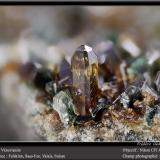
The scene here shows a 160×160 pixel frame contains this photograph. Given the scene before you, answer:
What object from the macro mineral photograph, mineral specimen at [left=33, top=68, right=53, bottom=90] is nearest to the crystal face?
the macro mineral photograph

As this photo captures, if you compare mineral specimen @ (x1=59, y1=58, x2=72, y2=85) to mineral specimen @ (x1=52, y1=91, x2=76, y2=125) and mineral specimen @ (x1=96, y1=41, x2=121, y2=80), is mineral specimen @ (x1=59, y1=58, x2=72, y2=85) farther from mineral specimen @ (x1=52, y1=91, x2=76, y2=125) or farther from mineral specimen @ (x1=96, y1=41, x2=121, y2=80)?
mineral specimen @ (x1=96, y1=41, x2=121, y2=80)

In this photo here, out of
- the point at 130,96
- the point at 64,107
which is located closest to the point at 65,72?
the point at 64,107

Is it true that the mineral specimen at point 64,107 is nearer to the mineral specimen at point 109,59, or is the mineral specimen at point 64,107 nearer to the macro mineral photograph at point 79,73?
the macro mineral photograph at point 79,73

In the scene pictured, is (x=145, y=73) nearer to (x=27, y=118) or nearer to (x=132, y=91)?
(x=132, y=91)

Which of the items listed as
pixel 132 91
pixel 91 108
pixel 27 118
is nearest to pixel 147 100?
pixel 132 91

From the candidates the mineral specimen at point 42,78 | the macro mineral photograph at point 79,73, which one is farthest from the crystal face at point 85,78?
the mineral specimen at point 42,78

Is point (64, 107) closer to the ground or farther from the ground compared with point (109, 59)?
closer to the ground

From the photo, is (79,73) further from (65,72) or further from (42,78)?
(42,78)
